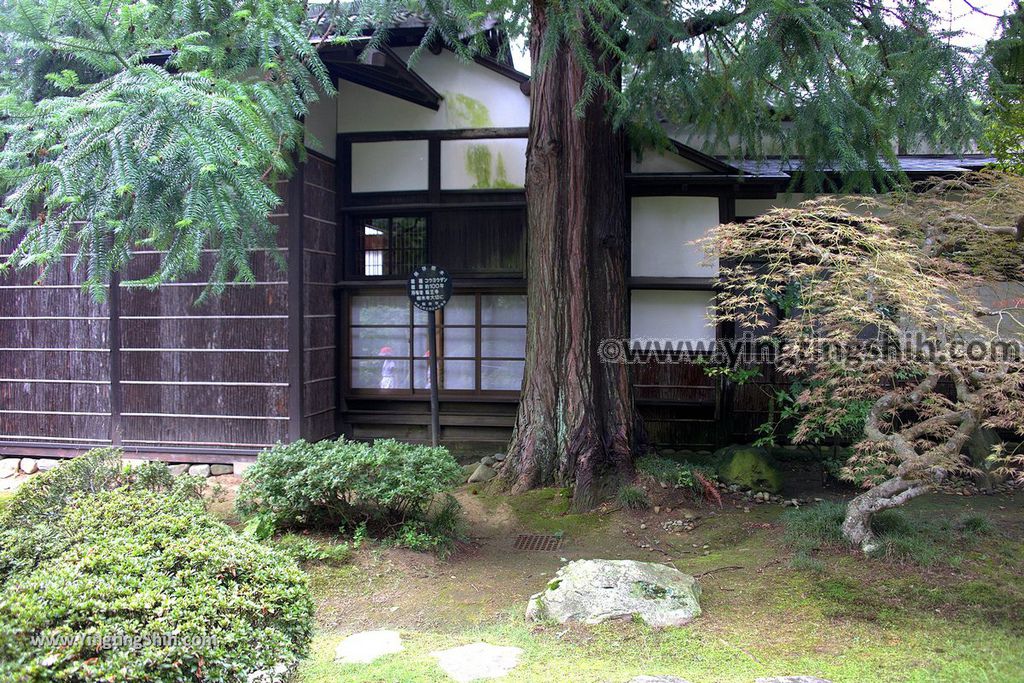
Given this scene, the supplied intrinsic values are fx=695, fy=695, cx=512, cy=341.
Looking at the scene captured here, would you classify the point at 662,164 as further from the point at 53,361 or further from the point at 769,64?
the point at 53,361

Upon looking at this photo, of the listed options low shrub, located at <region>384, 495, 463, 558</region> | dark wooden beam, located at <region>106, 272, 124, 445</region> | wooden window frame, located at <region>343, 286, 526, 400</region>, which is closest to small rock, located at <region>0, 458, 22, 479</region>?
dark wooden beam, located at <region>106, 272, 124, 445</region>

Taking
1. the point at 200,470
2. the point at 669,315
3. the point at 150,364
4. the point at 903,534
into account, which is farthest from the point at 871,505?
the point at 150,364

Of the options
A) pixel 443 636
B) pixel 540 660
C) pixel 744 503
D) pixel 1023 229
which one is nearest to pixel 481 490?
pixel 744 503

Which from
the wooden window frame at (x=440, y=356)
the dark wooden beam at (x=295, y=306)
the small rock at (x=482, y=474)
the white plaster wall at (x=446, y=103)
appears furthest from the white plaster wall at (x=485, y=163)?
the small rock at (x=482, y=474)

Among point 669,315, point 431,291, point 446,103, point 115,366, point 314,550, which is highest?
point 446,103

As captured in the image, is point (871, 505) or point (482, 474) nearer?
point (871, 505)

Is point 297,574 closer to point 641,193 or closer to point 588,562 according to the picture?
point 588,562

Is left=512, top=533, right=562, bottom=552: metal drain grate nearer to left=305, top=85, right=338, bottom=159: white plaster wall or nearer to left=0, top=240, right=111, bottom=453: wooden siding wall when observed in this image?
left=305, top=85, right=338, bottom=159: white plaster wall

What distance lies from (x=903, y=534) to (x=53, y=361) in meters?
9.33

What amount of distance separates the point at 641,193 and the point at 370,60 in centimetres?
346

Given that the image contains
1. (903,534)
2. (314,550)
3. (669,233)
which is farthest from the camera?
(669,233)

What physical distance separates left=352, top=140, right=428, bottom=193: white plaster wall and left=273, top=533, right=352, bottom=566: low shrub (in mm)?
4803

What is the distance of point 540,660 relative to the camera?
3705mm

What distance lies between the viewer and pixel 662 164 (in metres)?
8.39
